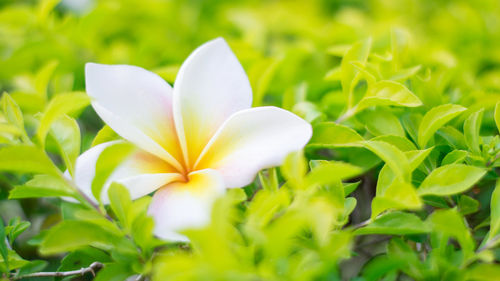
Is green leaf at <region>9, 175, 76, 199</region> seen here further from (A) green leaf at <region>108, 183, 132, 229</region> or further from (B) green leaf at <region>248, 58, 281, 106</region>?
(B) green leaf at <region>248, 58, 281, 106</region>

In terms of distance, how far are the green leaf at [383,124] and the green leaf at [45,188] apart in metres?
0.44

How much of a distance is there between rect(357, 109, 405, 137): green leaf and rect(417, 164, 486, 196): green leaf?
0.13 metres

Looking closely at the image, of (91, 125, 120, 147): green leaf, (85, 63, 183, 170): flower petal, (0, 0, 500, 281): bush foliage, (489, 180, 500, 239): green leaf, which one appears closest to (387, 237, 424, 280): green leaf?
(0, 0, 500, 281): bush foliage

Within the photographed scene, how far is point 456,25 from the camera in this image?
4.67 ft

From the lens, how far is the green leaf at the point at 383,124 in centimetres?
73

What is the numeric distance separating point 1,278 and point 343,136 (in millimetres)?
515

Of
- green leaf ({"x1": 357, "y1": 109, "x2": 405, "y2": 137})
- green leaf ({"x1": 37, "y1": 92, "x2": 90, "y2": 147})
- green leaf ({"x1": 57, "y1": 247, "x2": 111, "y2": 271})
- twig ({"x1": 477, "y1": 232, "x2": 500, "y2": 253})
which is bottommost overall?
green leaf ({"x1": 57, "y1": 247, "x2": 111, "y2": 271})

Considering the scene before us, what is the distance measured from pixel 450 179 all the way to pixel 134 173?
41 centimetres

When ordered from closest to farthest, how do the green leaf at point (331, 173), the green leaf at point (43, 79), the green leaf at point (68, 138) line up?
the green leaf at point (331, 173) → the green leaf at point (68, 138) → the green leaf at point (43, 79)

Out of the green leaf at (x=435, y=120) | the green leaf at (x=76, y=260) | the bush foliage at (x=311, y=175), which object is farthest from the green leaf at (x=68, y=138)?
the green leaf at (x=435, y=120)

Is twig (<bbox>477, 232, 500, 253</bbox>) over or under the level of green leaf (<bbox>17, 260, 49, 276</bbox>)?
over

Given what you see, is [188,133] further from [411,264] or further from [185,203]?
[411,264]

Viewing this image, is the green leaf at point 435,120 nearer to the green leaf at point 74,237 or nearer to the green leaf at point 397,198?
the green leaf at point 397,198

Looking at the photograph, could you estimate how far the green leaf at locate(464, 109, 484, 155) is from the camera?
0.68 metres
